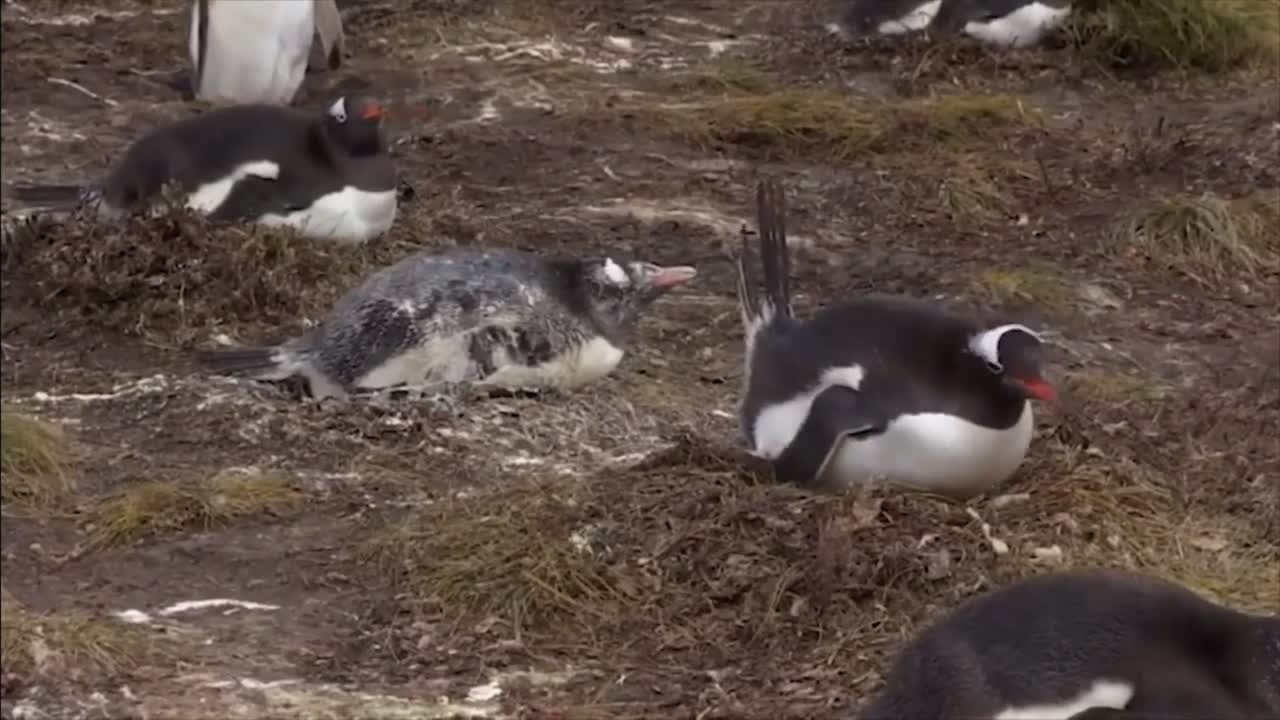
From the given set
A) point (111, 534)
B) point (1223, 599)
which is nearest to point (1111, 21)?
point (1223, 599)

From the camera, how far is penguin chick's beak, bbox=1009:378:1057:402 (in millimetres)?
3779

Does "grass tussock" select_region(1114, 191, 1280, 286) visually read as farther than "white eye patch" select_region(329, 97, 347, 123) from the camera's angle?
Yes

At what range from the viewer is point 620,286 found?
5031 mm

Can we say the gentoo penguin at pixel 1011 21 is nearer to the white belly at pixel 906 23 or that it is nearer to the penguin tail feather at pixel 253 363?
the white belly at pixel 906 23

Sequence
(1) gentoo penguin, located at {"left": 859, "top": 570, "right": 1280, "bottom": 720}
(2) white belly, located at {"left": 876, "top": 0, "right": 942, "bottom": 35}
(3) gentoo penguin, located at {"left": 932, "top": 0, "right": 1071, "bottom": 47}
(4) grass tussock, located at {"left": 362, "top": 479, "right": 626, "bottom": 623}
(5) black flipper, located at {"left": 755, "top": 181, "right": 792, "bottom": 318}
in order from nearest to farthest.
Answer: (1) gentoo penguin, located at {"left": 859, "top": 570, "right": 1280, "bottom": 720} < (4) grass tussock, located at {"left": 362, "top": 479, "right": 626, "bottom": 623} < (5) black flipper, located at {"left": 755, "top": 181, "right": 792, "bottom": 318} < (3) gentoo penguin, located at {"left": 932, "top": 0, "right": 1071, "bottom": 47} < (2) white belly, located at {"left": 876, "top": 0, "right": 942, "bottom": 35}

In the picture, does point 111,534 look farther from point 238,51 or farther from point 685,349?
point 238,51

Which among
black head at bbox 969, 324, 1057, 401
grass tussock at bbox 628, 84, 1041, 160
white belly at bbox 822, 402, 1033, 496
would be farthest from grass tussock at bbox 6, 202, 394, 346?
grass tussock at bbox 628, 84, 1041, 160

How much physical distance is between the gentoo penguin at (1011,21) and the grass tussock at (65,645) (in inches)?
218

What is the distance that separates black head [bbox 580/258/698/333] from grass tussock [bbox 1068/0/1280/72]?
351cm

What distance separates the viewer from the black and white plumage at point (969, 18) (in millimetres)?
8258

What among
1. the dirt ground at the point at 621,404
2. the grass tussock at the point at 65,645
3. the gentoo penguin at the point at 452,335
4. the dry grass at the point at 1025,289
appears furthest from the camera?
the dry grass at the point at 1025,289

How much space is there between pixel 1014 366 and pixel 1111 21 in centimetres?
465

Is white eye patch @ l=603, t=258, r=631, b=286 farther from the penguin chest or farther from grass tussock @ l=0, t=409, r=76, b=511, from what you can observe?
grass tussock @ l=0, t=409, r=76, b=511

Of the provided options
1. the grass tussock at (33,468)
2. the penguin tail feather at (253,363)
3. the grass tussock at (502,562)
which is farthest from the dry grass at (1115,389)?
the grass tussock at (33,468)
